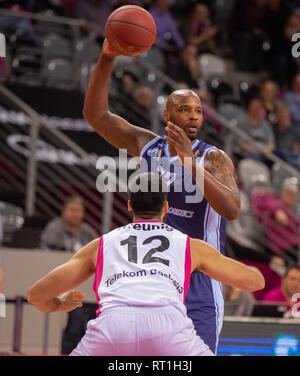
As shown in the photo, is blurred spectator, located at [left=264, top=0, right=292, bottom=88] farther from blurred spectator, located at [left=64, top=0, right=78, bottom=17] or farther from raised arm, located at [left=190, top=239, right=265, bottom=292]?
raised arm, located at [left=190, top=239, right=265, bottom=292]

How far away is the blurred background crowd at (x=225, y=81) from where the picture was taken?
9.58m

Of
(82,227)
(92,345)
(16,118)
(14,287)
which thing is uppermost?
(16,118)

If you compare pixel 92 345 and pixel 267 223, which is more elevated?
pixel 267 223

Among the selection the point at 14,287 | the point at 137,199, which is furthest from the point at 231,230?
the point at 137,199

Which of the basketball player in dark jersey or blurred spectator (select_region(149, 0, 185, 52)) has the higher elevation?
blurred spectator (select_region(149, 0, 185, 52))

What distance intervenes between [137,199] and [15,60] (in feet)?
24.8

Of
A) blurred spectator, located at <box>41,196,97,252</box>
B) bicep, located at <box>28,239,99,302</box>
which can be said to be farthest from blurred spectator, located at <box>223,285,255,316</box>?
bicep, located at <box>28,239,99,302</box>

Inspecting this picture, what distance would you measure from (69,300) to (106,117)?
5.61 ft

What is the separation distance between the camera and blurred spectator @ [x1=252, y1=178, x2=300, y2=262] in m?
10.1

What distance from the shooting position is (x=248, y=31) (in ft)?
48.4

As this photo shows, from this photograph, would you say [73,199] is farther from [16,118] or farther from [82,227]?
[16,118]

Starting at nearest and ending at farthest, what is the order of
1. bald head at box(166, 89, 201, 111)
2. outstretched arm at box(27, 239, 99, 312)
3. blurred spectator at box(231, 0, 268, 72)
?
1. outstretched arm at box(27, 239, 99, 312)
2. bald head at box(166, 89, 201, 111)
3. blurred spectator at box(231, 0, 268, 72)

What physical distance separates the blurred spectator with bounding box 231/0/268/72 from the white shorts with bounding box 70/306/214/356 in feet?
37.8

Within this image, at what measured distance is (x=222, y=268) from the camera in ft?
11.8
